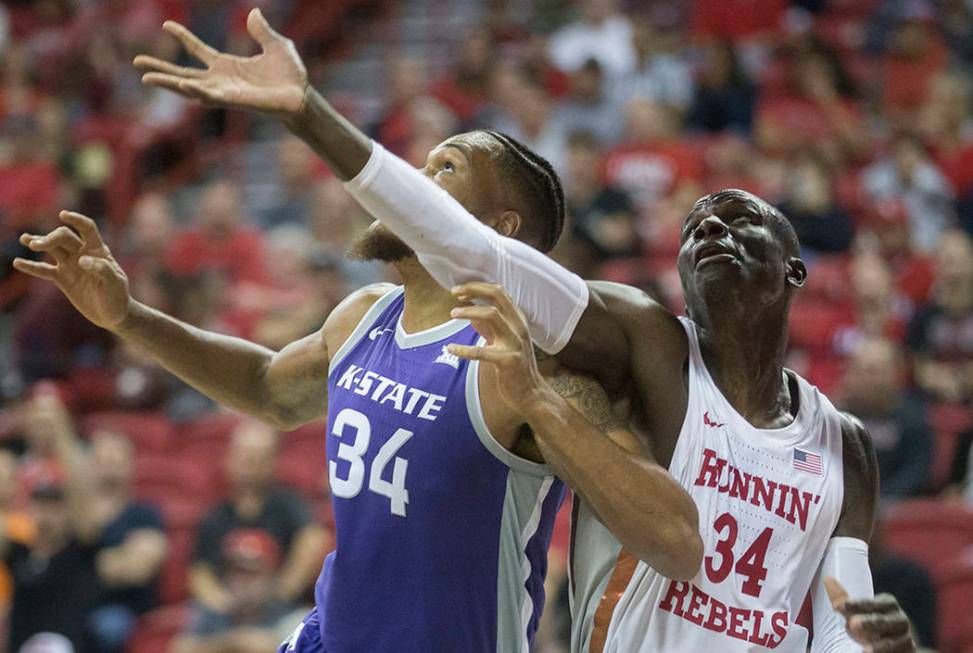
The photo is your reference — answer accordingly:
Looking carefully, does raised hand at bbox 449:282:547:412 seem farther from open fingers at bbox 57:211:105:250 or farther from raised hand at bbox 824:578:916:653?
open fingers at bbox 57:211:105:250

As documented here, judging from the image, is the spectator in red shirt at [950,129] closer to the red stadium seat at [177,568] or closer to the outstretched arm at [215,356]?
the red stadium seat at [177,568]

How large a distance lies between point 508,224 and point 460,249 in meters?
0.62

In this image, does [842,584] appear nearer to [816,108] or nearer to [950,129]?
[950,129]

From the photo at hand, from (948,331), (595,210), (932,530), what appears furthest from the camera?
(595,210)

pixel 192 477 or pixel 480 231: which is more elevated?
pixel 480 231

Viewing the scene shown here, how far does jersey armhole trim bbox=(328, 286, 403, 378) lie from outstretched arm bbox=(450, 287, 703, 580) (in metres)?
0.67

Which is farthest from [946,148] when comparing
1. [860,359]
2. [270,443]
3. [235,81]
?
[235,81]

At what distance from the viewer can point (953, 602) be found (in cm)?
658

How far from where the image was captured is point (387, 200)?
3.08 m

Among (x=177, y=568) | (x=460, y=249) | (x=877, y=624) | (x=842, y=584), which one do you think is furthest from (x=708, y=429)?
(x=177, y=568)

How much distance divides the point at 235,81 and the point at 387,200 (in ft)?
1.28

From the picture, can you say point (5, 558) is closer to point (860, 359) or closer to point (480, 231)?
point (860, 359)

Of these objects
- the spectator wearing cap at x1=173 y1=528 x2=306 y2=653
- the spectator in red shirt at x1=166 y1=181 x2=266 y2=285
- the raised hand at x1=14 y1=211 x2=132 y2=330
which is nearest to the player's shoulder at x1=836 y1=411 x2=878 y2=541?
the raised hand at x1=14 y1=211 x2=132 y2=330

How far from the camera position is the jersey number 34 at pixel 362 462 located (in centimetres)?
356
